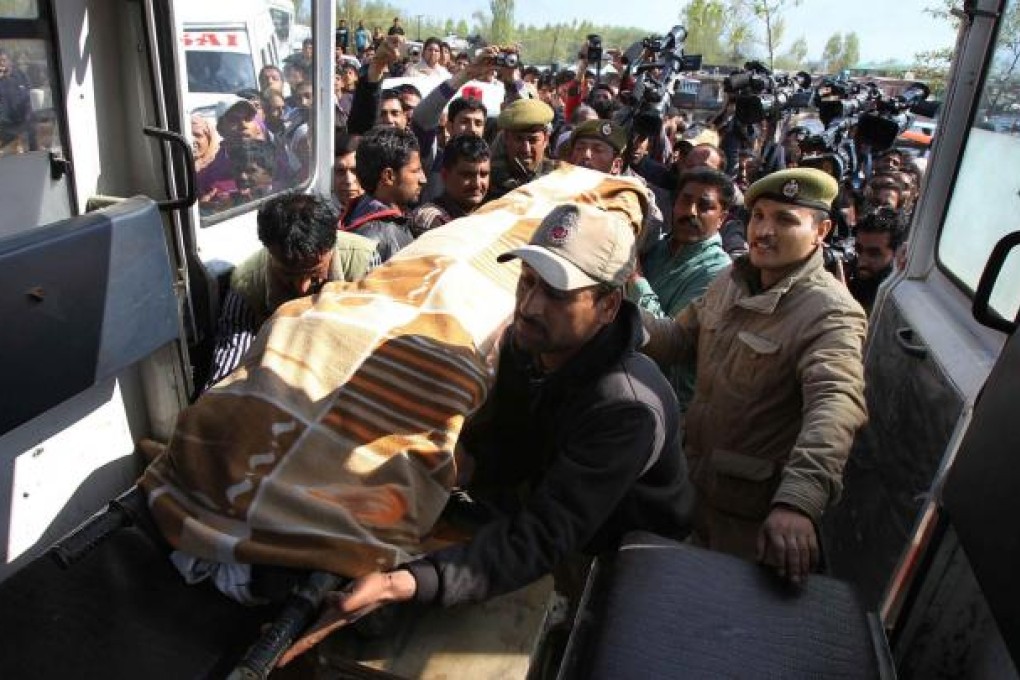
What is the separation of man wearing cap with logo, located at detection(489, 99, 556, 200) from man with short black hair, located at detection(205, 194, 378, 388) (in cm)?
174

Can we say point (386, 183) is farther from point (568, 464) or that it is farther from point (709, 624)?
point (709, 624)

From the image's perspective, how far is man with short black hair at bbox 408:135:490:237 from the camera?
337 cm

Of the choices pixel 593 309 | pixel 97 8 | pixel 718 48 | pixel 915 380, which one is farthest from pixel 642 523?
pixel 718 48

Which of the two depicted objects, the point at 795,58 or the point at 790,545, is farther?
the point at 795,58

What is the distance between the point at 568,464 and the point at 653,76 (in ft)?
16.6

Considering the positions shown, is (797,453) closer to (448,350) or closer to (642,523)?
(642,523)

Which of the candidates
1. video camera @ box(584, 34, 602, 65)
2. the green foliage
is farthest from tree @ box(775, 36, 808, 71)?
video camera @ box(584, 34, 602, 65)

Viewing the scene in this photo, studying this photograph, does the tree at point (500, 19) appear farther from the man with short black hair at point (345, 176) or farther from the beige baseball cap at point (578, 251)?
the beige baseball cap at point (578, 251)

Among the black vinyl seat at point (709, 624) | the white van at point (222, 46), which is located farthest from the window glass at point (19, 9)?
the black vinyl seat at point (709, 624)

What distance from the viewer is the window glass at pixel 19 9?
5.19ft

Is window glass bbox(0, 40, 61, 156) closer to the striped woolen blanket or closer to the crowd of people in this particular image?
the crowd of people

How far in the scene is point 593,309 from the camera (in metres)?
1.64

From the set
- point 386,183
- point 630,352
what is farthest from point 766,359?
point 386,183

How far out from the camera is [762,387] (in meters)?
2.10
